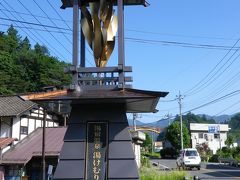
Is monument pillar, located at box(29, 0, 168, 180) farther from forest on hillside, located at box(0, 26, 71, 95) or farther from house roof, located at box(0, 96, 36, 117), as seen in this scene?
forest on hillside, located at box(0, 26, 71, 95)

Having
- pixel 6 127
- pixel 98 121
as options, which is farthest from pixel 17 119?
pixel 98 121

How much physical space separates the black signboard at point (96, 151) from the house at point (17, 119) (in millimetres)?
18881

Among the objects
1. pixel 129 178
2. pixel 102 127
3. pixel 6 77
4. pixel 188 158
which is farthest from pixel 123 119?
pixel 6 77

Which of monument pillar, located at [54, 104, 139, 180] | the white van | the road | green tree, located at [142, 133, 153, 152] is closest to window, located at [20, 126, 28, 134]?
the road

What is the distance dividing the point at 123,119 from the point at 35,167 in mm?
20776

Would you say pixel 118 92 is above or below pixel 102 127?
above

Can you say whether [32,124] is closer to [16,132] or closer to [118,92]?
[16,132]

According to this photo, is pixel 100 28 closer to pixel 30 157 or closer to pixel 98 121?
pixel 98 121

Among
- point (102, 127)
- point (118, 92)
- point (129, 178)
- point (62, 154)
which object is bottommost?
point (129, 178)

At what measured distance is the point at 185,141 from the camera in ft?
188

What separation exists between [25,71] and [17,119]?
88.3 feet

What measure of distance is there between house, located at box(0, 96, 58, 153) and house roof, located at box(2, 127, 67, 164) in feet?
1.35

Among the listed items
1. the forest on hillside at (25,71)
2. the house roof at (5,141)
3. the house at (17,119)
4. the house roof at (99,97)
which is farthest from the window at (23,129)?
the house roof at (99,97)

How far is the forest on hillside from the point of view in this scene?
157 feet
